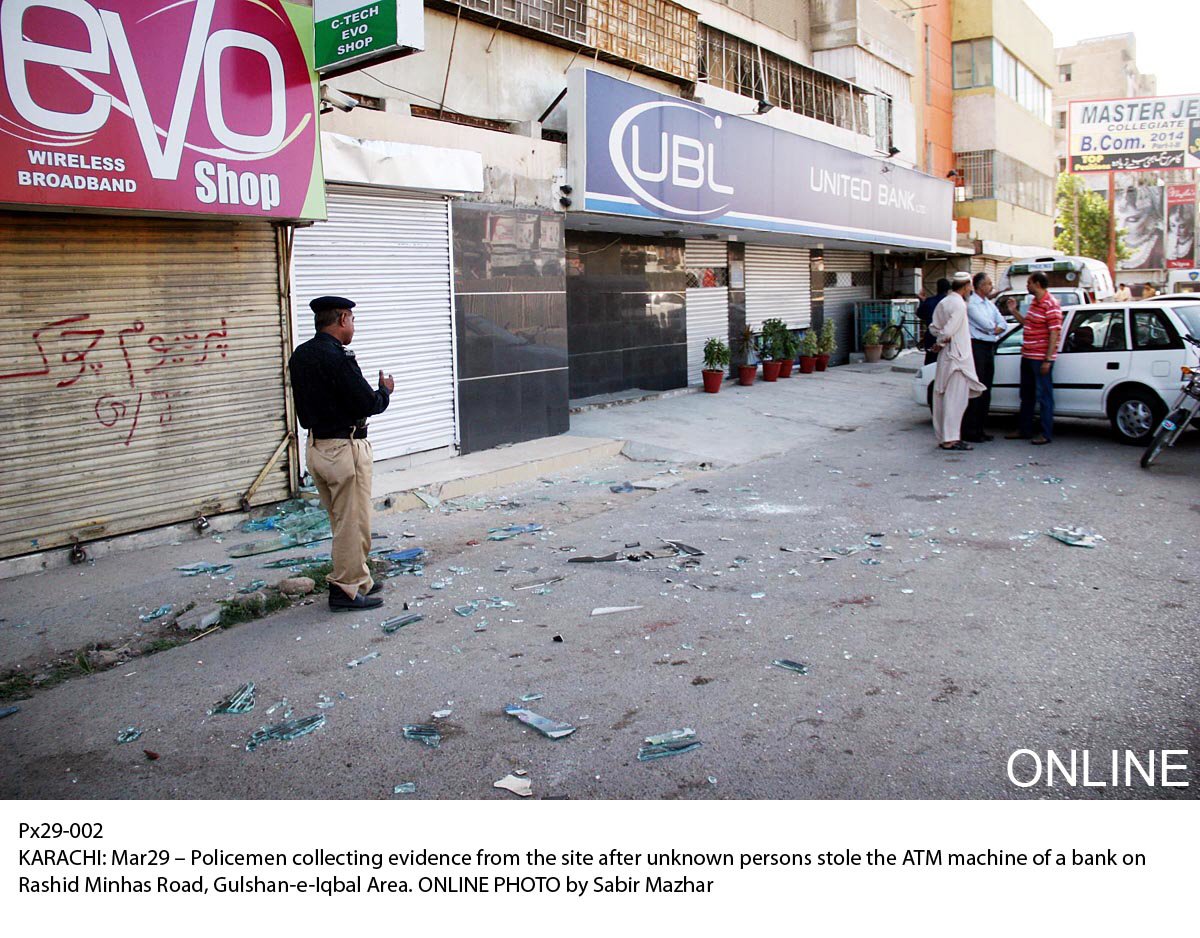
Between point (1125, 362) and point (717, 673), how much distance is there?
8438mm

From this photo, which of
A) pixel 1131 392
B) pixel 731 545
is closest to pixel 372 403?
pixel 731 545

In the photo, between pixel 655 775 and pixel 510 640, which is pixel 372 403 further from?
pixel 655 775

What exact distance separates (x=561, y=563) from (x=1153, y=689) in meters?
3.82

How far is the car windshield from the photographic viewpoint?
34.5 feet

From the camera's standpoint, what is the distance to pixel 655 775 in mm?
3670

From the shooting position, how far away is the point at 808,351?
19422 millimetres

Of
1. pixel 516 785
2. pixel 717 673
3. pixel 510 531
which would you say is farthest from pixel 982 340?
pixel 516 785

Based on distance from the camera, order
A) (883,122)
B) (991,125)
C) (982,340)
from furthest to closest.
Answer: (991,125)
(883,122)
(982,340)

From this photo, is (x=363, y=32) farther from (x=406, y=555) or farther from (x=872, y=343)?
(x=872, y=343)

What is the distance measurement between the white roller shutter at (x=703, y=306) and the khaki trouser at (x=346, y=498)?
12.0m

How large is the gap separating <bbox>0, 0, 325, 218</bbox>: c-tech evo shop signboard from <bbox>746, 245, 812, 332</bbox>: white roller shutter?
41.1ft

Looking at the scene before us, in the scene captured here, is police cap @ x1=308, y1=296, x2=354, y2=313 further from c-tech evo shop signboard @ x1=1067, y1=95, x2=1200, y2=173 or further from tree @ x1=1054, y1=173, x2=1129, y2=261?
tree @ x1=1054, y1=173, x2=1129, y2=261

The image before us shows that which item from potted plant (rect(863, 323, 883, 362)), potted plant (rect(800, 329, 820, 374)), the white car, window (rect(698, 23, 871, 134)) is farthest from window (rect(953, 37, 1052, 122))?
the white car

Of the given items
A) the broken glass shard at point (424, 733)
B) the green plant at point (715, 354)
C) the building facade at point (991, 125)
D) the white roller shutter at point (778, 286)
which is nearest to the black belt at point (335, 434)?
the broken glass shard at point (424, 733)
